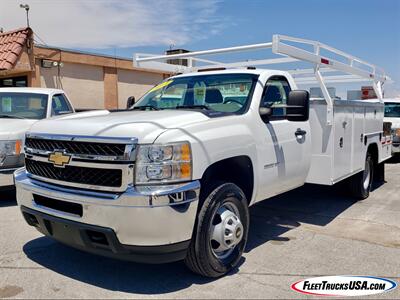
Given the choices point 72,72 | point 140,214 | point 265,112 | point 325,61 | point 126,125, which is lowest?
point 140,214

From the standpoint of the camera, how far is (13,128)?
6605 mm

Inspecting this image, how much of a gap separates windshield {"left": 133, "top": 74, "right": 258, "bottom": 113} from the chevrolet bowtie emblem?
150 cm

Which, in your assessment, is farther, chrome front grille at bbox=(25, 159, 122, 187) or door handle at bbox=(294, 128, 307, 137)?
door handle at bbox=(294, 128, 307, 137)

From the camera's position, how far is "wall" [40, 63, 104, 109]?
15805 mm

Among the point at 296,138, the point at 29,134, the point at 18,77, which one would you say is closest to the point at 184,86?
the point at 296,138

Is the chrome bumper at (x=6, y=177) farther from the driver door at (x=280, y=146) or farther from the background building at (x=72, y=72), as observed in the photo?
the background building at (x=72, y=72)

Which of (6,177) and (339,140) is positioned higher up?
(339,140)

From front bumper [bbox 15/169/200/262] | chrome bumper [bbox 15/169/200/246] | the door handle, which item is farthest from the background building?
chrome bumper [bbox 15/169/200/246]

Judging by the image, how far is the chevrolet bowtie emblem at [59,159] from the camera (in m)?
3.55

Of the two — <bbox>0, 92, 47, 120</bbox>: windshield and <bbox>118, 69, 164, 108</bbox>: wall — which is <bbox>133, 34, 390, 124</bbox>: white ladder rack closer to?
<bbox>0, 92, 47, 120</bbox>: windshield

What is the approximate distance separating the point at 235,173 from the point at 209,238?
32.2 inches

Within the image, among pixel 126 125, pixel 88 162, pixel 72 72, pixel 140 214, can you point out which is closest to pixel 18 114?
pixel 88 162

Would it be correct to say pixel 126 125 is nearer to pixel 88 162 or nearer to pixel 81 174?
pixel 88 162

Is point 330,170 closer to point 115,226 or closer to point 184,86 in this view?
point 184,86
